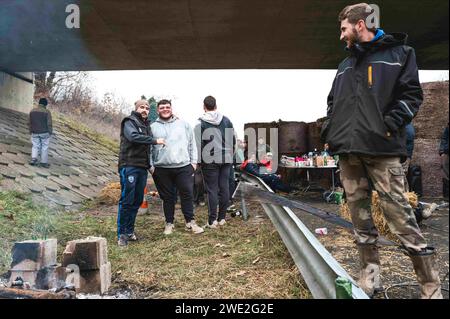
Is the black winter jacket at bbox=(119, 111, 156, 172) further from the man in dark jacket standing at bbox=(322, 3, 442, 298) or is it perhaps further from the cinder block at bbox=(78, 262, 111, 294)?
the man in dark jacket standing at bbox=(322, 3, 442, 298)

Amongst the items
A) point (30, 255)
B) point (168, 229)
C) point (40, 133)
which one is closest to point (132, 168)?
point (168, 229)

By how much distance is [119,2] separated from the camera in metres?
6.38

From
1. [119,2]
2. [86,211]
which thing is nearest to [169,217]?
[86,211]

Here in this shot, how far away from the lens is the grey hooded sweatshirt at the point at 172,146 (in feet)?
15.5

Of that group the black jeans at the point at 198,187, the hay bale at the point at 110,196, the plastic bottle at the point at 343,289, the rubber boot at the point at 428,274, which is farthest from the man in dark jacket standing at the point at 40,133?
the rubber boot at the point at 428,274

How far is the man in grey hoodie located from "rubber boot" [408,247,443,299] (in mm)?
3131

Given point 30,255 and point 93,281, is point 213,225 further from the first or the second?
point 30,255

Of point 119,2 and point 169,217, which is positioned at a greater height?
point 119,2

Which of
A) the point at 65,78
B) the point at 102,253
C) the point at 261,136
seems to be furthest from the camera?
the point at 65,78

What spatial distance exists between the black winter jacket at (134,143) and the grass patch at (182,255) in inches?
40.4

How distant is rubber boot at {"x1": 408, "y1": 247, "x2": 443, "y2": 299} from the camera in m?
2.01

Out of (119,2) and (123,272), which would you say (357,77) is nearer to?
(123,272)

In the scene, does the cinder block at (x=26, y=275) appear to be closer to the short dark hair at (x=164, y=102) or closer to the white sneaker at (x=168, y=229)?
the white sneaker at (x=168, y=229)

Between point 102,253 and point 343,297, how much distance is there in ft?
6.53
